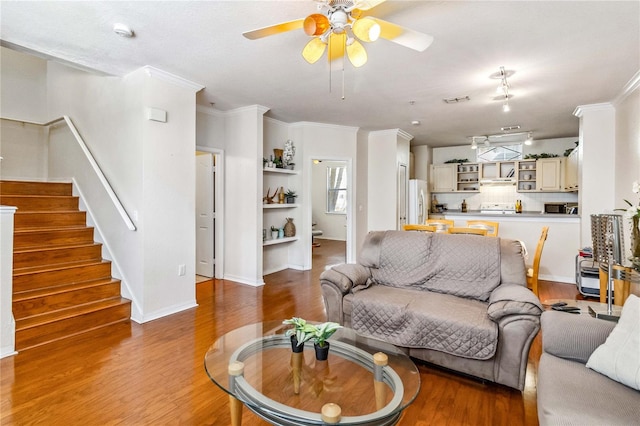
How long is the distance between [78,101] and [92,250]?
6.95 ft

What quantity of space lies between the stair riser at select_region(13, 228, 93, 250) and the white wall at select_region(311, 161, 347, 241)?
6.78m

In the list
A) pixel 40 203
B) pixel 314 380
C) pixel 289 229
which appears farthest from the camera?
pixel 289 229

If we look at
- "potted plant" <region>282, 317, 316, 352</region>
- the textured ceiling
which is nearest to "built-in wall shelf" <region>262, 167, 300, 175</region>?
the textured ceiling

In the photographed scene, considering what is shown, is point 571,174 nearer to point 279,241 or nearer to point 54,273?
point 279,241

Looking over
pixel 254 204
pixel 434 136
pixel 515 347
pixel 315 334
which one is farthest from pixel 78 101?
pixel 434 136

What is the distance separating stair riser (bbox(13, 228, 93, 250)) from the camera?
349 cm

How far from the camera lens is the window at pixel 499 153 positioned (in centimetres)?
784

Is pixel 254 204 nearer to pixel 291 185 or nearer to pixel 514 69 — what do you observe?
pixel 291 185

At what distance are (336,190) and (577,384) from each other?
895 centimetres

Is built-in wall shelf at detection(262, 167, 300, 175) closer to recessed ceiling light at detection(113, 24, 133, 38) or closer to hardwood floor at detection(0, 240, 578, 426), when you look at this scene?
hardwood floor at detection(0, 240, 578, 426)

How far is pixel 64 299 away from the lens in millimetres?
3236

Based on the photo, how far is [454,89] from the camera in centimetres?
406

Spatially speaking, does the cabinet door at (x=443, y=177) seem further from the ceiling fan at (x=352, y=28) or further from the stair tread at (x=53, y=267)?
the stair tread at (x=53, y=267)

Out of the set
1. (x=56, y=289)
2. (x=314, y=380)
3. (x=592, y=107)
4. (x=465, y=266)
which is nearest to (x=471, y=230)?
A: (x=465, y=266)
